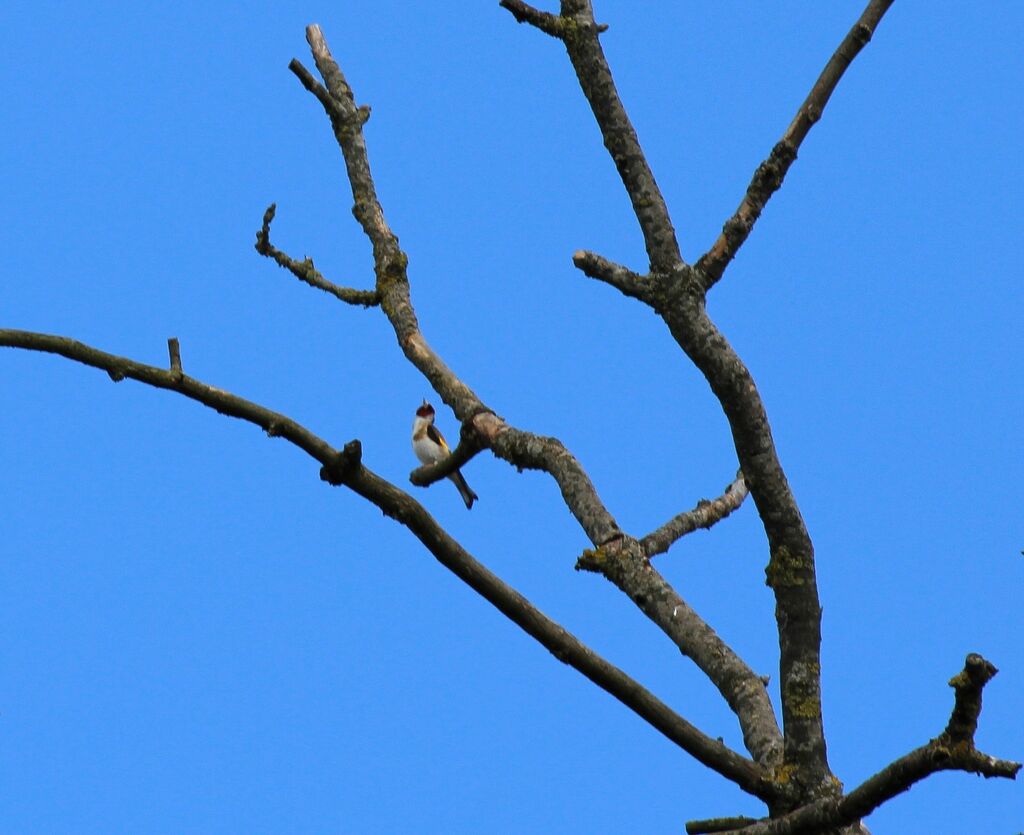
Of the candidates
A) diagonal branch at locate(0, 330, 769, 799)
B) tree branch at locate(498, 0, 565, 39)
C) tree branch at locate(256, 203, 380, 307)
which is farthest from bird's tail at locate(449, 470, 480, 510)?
tree branch at locate(498, 0, 565, 39)

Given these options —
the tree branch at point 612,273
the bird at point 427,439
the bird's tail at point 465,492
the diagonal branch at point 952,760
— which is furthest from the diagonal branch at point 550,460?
the bird at point 427,439

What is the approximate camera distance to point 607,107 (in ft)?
13.7

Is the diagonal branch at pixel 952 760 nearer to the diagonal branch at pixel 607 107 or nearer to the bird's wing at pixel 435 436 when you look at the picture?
the diagonal branch at pixel 607 107

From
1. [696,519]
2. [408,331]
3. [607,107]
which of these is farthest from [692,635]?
[408,331]

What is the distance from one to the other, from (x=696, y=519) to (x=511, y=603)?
1.35m

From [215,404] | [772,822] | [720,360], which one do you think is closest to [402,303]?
[215,404]

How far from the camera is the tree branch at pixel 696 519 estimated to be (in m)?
4.79

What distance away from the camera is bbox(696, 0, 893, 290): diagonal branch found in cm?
399

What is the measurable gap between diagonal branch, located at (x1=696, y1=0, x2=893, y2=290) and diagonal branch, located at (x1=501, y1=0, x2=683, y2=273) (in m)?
0.17

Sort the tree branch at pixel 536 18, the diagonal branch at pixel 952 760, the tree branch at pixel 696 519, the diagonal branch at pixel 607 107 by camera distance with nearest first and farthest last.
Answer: the diagonal branch at pixel 952 760, the diagonal branch at pixel 607 107, the tree branch at pixel 536 18, the tree branch at pixel 696 519

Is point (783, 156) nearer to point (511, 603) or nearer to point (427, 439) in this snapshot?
point (511, 603)

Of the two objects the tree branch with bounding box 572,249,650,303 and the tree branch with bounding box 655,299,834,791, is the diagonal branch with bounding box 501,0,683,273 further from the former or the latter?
the tree branch with bounding box 655,299,834,791

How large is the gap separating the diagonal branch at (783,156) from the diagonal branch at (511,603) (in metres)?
1.16

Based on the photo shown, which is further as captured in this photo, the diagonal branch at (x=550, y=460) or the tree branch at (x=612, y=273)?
the diagonal branch at (x=550, y=460)
